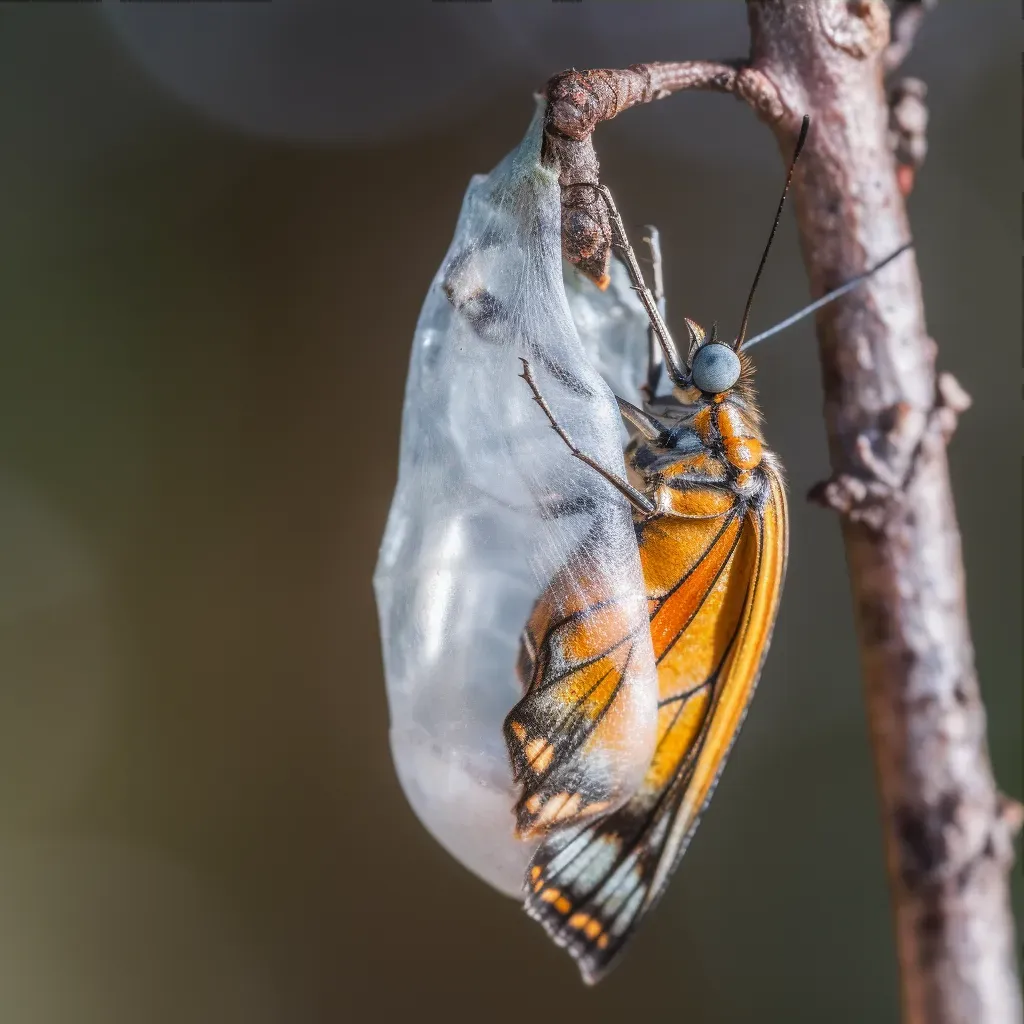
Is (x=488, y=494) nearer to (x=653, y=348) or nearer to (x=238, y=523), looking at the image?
(x=653, y=348)

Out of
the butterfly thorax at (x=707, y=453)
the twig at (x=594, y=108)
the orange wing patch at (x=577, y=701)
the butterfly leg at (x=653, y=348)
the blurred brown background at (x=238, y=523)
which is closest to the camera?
the twig at (x=594, y=108)

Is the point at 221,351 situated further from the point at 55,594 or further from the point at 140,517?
the point at 55,594

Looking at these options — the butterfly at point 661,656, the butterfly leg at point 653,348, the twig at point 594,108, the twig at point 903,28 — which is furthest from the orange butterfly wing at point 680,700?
the twig at point 903,28

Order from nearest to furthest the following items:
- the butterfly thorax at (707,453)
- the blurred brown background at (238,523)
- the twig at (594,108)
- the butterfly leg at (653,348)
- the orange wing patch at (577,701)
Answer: the twig at (594,108)
the orange wing patch at (577,701)
the butterfly thorax at (707,453)
the butterfly leg at (653,348)
the blurred brown background at (238,523)

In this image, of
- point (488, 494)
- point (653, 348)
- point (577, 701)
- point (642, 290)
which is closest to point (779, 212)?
point (642, 290)

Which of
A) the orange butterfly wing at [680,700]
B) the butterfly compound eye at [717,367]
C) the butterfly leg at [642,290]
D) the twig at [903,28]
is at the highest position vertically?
the twig at [903,28]

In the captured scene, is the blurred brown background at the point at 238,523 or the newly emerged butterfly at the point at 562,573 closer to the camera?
the newly emerged butterfly at the point at 562,573

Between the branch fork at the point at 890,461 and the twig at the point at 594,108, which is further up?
the twig at the point at 594,108

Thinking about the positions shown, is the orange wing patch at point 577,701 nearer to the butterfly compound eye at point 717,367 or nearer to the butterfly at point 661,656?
the butterfly at point 661,656

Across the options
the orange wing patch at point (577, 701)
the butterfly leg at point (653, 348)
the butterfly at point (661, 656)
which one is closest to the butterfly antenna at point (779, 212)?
the butterfly at point (661, 656)
